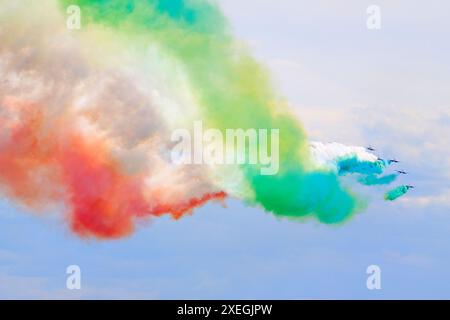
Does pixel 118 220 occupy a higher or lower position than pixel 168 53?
lower

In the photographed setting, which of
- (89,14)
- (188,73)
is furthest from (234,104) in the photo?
(89,14)

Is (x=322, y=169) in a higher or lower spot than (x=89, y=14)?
lower

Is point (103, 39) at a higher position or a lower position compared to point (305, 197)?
higher

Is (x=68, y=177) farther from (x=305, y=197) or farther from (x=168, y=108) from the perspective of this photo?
(x=305, y=197)

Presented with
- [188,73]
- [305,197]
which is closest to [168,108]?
[188,73]

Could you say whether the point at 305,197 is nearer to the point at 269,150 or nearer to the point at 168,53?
the point at 269,150

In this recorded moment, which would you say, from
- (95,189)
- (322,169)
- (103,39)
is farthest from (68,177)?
(322,169)

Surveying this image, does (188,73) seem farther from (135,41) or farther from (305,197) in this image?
(305,197)
